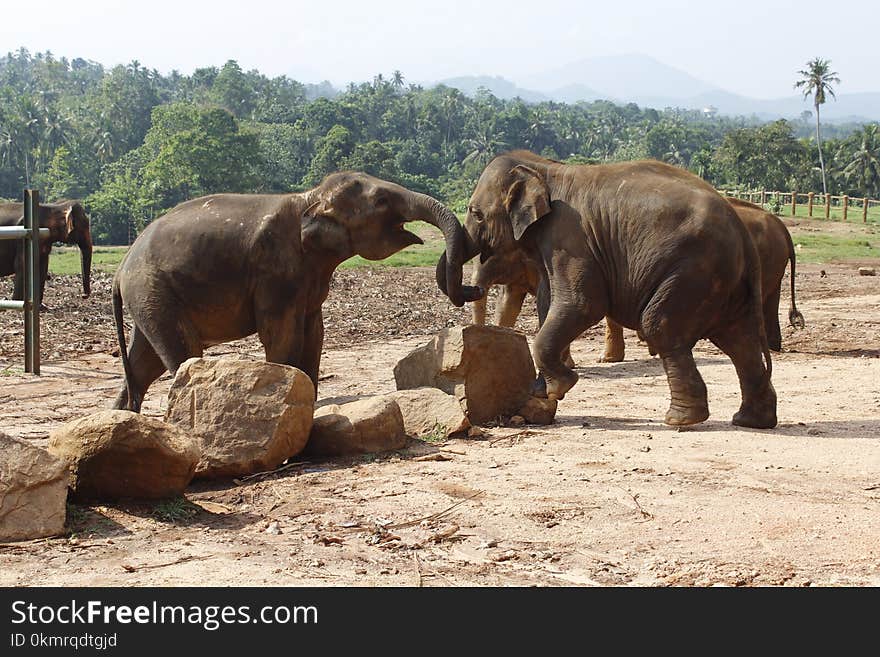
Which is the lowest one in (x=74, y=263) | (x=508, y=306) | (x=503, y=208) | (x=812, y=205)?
(x=74, y=263)

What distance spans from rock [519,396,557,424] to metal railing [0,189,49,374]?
5009 mm

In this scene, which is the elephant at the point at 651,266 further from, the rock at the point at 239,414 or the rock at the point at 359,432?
the rock at the point at 239,414

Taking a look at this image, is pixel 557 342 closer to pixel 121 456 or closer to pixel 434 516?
pixel 434 516

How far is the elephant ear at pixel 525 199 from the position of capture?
8047 mm

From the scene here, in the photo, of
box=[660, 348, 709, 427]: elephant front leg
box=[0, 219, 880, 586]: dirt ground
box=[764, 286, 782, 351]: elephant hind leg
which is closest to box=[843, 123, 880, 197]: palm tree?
Answer: box=[764, 286, 782, 351]: elephant hind leg

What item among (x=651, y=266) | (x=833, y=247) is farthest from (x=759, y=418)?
(x=833, y=247)

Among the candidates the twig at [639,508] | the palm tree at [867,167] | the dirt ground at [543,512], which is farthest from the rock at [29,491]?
the palm tree at [867,167]

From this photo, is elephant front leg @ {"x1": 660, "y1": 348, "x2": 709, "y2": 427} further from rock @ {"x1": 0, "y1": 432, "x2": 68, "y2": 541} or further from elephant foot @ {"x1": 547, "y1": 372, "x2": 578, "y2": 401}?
rock @ {"x1": 0, "y1": 432, "x2": 68, "y2": 541}

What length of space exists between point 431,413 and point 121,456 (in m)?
2.30

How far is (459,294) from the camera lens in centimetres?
820

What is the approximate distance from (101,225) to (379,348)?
42.5 metres

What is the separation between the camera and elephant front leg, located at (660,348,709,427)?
7645 mm

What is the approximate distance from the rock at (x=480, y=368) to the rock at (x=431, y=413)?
0.92 ft

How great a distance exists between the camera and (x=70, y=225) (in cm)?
1620
